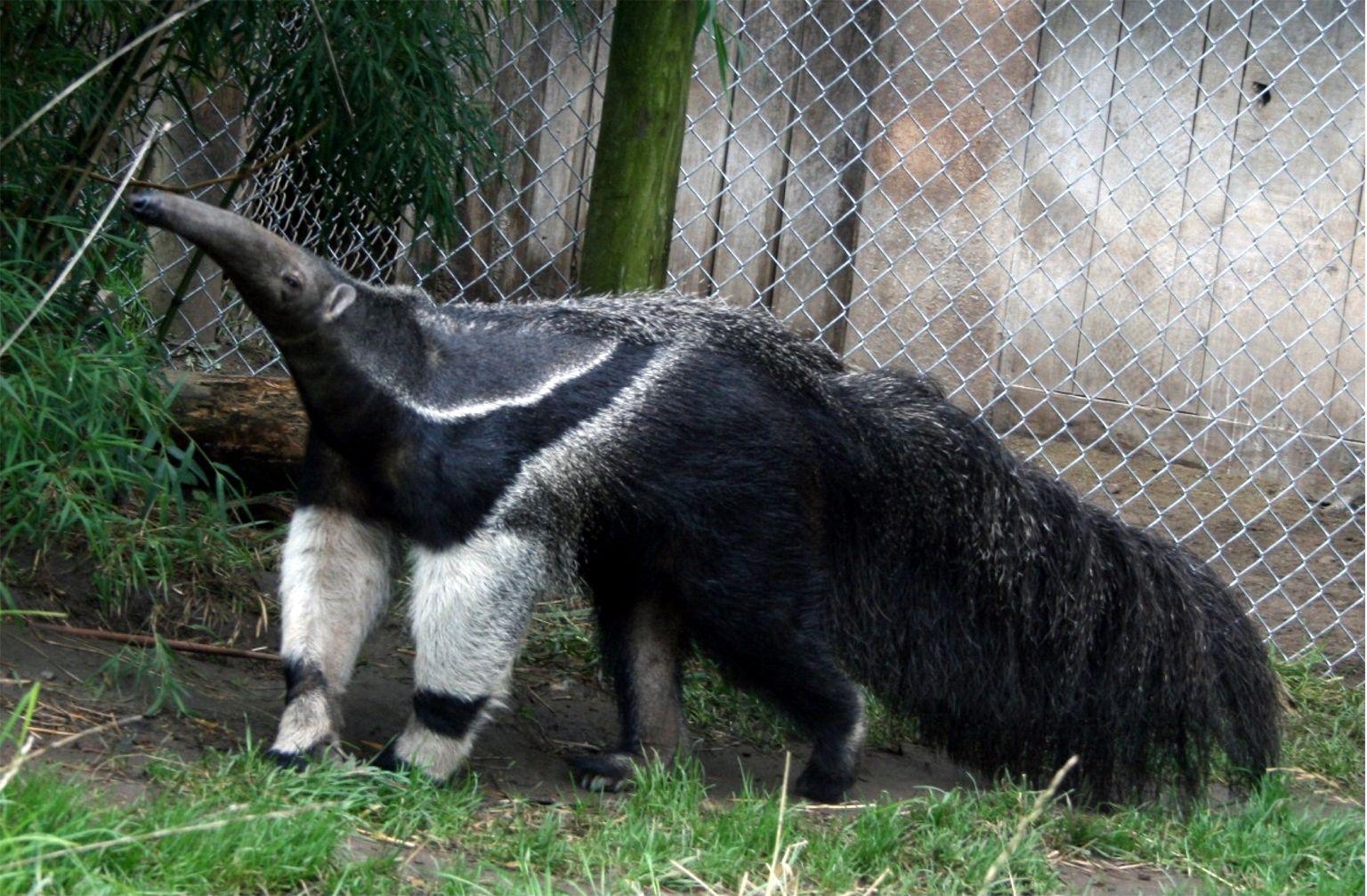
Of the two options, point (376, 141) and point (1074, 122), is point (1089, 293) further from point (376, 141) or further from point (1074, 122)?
point (376, 141)

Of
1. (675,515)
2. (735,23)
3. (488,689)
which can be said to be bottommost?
(488,689)

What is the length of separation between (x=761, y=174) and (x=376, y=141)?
2531mm

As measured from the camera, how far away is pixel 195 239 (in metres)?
3.64

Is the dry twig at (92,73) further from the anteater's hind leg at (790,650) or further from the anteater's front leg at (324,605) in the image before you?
the anteater's hind leg at (790,650)

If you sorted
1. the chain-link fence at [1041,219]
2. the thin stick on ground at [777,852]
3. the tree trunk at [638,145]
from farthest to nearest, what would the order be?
the chain-link fence at [1041,219] < the tree trunk at [638,145] < the thin stick on ground at [777,852]

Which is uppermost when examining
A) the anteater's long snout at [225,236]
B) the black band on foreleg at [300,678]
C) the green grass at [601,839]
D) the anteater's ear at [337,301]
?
the anteater's long snout at [225,236]

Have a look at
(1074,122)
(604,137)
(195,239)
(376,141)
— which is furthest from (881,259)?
(195,239)

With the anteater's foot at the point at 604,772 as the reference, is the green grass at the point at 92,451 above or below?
above

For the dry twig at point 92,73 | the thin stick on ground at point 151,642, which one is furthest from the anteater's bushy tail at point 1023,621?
the dry twig at point 92,73

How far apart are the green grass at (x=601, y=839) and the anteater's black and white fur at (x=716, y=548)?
0.81ft

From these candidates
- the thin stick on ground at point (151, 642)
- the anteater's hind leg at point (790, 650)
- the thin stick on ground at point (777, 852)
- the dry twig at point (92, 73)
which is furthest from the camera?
the thin stick on ground at point (151, 642)

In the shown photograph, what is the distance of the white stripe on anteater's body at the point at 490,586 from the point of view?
4055 millimetres

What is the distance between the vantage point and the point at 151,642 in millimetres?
4797

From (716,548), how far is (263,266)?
1.48 meters
